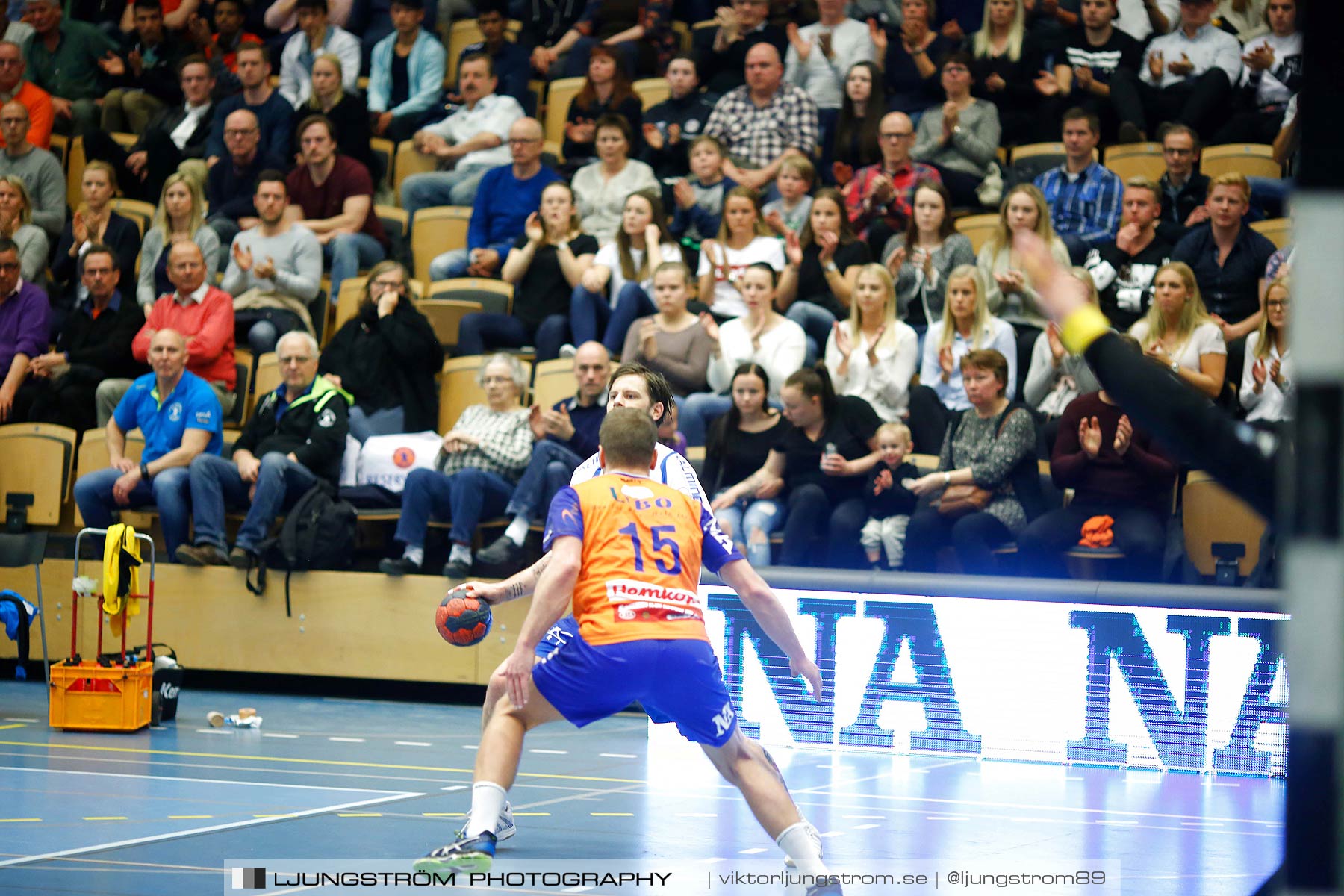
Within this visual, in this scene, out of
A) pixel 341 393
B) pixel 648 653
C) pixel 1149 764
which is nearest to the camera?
pixel 648 653

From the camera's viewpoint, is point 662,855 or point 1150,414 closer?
point 1150,414

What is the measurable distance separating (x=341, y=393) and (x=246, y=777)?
14.9 ft

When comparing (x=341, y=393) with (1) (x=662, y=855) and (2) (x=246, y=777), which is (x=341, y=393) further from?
(1) (x=662, y=855)

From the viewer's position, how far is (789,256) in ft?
41.5

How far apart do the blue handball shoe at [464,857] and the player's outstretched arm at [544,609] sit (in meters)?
0.48

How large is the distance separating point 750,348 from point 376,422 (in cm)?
310

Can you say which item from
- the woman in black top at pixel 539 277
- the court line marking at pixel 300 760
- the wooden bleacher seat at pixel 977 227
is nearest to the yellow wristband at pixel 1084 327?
the court line marking at pixel 300 760

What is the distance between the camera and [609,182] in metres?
14.0

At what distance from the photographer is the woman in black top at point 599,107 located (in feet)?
48.5

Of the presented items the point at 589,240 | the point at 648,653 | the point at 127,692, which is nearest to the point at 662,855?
the point at 648,653

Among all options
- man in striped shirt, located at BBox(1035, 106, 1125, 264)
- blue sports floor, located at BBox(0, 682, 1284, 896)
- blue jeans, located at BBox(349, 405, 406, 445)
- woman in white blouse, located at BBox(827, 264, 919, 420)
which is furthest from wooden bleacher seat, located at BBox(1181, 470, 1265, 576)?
blue jeans, located at BBox(349, 405, 406, 445)

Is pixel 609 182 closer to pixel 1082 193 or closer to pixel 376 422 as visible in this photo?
pixel 376 422

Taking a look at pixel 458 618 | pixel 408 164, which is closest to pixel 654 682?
pixel 458 618

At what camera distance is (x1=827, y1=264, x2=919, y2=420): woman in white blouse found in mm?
11648
